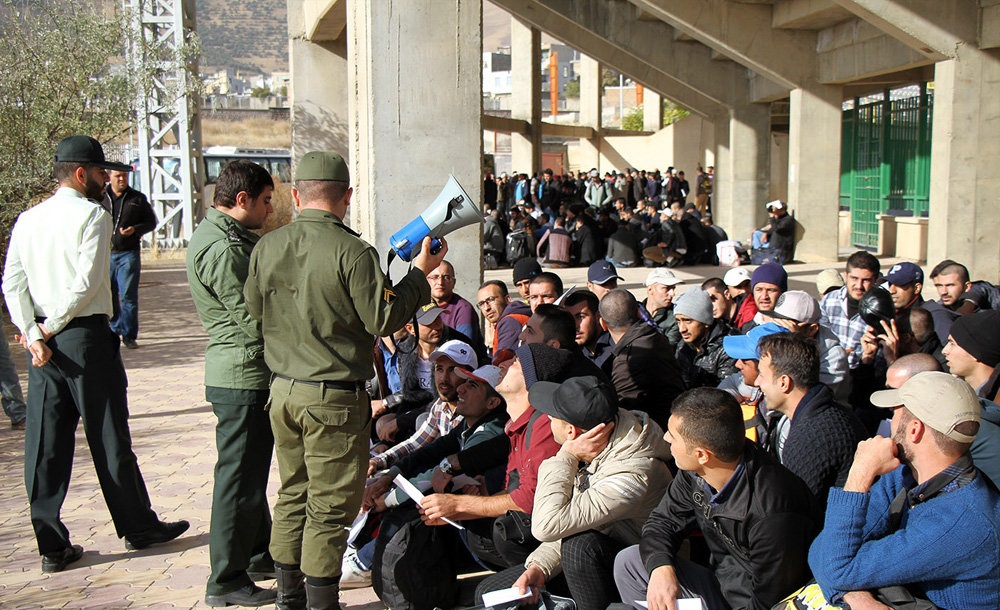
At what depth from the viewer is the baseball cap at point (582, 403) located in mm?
3652

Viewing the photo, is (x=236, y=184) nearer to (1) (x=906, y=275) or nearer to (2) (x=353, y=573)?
(2) (x=353, y=573)

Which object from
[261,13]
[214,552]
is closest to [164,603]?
[214,552]

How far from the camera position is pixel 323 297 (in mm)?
3719

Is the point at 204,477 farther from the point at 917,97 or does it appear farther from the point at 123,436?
the point at 917,97

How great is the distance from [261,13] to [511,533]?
180 meters

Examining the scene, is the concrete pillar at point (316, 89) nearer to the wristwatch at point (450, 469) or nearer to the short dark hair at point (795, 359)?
the wristwatch at point (450, 469)

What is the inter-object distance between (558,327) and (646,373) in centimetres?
51

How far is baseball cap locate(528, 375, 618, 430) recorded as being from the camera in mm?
3652

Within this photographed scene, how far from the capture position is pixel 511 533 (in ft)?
13.1

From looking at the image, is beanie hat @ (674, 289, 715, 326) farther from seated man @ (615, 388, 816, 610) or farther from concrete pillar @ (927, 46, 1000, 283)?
concrete pillar @ (927, 46, 1000, 283)

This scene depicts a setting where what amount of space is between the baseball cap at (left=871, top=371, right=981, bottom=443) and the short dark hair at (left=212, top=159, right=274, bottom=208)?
2791 mm

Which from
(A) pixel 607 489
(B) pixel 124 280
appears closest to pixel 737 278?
(A) pixel 607 489

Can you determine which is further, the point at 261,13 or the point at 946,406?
the point at 261,13

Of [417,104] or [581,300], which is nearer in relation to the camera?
[581,300]
